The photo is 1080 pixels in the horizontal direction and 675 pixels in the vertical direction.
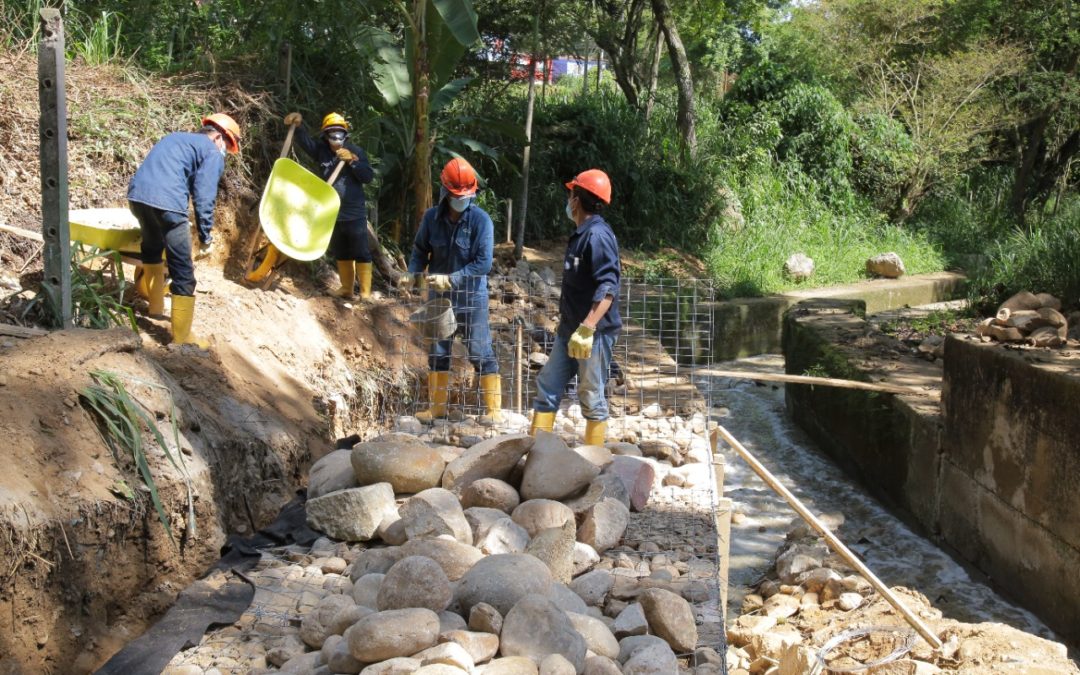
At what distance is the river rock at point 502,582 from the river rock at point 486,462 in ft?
3.47

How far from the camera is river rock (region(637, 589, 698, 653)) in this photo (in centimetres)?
373

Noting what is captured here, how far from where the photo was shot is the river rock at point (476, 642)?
3371mm

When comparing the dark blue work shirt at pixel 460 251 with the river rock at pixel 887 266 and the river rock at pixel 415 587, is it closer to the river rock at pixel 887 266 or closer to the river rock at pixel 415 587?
the river rock at pixel 415 587

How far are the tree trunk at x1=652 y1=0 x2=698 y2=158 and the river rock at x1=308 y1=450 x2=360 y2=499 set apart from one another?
39.3 feet

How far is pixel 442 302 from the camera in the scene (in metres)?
7.00

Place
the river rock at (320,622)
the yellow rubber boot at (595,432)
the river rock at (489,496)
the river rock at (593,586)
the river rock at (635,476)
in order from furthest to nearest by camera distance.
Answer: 1. the yellow rubber boot at (595,432)
2. the river rock at (635,476)
3. the river rock at (489,496)
4. the river rock at (593,586)
5. the river rock at (320,622)

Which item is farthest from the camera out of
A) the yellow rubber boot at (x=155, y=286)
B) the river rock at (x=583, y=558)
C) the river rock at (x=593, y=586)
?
the yellow rubber boot at (x=155, y=286)

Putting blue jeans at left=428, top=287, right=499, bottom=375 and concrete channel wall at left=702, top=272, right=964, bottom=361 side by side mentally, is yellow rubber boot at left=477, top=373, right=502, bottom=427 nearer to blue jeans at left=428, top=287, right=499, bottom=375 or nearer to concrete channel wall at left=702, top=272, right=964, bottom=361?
blue jeans at left=428, top=287, right=499, bottom=375

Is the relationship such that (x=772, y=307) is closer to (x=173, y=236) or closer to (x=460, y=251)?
(x=460, y=251)

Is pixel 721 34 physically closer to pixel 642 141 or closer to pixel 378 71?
pixel 642 141

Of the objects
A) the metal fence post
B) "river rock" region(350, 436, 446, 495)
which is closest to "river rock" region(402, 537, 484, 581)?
"river rock" region(350, 436, 446, 495)

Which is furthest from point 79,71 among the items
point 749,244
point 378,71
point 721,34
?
point 721,34

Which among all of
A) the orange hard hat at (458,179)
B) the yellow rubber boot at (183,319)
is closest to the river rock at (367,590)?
the yellow rubber boot at (183,319)

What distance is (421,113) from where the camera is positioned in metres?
9.10
